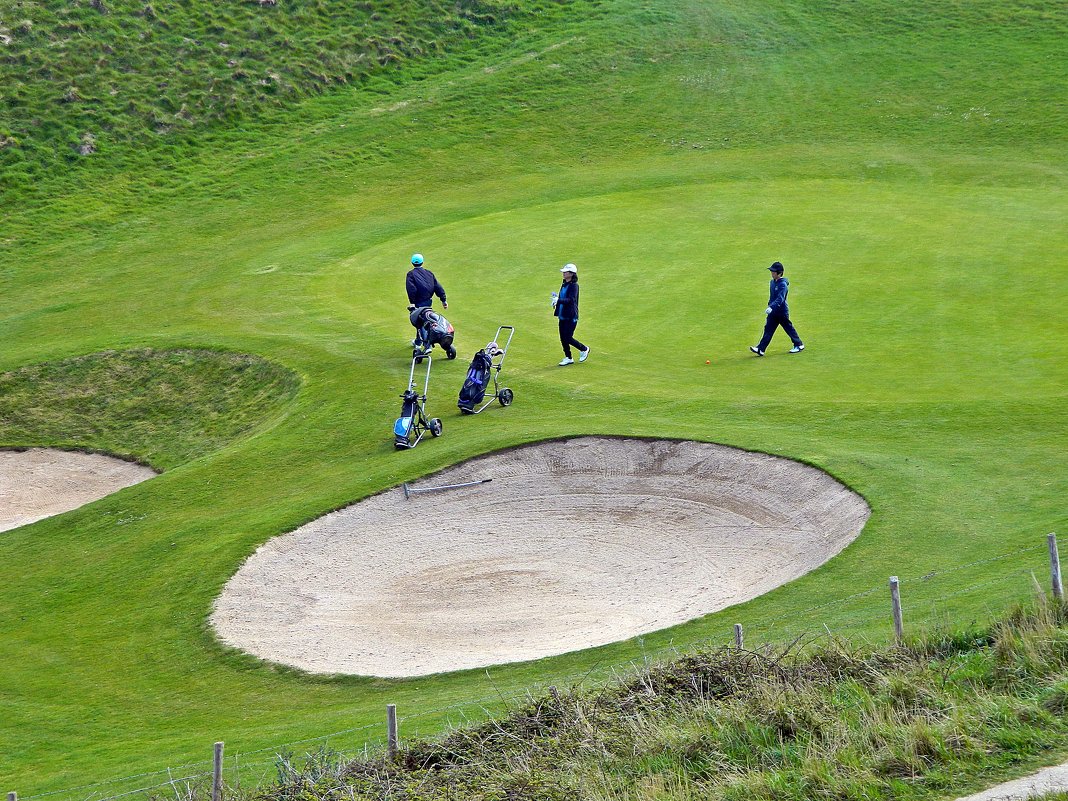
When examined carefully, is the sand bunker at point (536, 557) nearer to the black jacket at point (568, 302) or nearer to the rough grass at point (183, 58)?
the black jacket at point (568, 302)

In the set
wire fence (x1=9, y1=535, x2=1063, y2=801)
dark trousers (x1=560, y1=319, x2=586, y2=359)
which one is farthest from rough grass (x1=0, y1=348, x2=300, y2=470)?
wire fence (x1=9, y1=535, x2=1063, y2=801)

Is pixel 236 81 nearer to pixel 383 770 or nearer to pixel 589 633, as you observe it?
pixel 589 633

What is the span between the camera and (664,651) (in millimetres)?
13227

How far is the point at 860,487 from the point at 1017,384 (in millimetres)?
4946

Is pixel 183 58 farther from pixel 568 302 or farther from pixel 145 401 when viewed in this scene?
pixel 568 302

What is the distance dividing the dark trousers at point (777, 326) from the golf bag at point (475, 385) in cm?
534

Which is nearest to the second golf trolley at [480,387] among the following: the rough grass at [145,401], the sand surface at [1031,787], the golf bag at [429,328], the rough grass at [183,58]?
the golf bag at [429,328]

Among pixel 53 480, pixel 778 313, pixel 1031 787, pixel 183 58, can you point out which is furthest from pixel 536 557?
pixel 183 58

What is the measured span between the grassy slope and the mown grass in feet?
3.71

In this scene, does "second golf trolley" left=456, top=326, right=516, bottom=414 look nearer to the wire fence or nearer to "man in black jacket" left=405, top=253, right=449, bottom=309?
"man in black jacket" left=405, top=253, right=449, bottom=309

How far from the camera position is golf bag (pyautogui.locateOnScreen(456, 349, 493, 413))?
71.0 ft

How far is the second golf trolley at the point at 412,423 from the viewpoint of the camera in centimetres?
2052

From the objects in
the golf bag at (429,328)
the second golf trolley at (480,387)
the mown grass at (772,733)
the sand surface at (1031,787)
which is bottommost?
the sand surface at (1031,787)

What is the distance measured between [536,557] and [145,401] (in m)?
12.6
